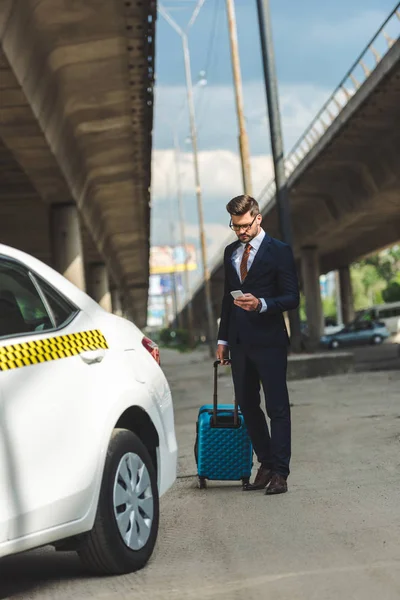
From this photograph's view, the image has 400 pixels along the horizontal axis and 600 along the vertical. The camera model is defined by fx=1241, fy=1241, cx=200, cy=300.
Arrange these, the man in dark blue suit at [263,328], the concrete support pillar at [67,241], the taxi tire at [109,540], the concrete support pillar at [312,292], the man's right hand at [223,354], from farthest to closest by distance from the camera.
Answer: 1. the concrete support pillar at [312,292]
2. the concrete support pillar at [67,241]
3. the man's right hand at [223,354]
4. the man in dark blue suit at [263,328]
5. the taxi tire at [109,540]

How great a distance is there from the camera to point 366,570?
538 cm

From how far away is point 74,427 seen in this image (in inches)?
210

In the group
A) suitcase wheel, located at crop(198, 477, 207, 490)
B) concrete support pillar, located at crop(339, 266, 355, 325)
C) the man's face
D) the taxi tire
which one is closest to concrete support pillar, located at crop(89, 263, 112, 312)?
concrete support pillar, located at crop(339, 266, 355, 325)

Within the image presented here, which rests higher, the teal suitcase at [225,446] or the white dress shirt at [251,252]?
the white dress shirt at [251,252]

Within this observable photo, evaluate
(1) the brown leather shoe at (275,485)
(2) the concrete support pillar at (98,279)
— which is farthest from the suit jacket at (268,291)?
(2) the concrete support pillar at (98,279)

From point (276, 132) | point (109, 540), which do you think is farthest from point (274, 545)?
point (276, 132)

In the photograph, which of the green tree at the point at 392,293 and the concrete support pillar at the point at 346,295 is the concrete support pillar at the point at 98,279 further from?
the green tree at the point at 392,293

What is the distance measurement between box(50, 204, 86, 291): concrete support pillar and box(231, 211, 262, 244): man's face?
73.9 ft

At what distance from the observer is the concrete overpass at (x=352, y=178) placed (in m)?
30.6

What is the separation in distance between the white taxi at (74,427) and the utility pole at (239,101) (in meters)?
26.2

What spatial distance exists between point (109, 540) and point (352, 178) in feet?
124

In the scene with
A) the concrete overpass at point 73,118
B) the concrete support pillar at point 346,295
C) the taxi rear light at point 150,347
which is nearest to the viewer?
the taxi rear light at point 150,347

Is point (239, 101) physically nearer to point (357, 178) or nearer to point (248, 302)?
point (357, 178)

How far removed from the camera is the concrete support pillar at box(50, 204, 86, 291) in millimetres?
30422
